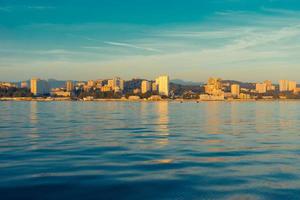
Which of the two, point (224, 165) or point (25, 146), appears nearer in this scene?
point (224, 165)

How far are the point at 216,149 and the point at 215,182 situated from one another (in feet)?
34.6

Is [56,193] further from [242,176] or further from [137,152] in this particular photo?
[137,152]

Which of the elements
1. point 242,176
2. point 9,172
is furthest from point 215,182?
point 9,172

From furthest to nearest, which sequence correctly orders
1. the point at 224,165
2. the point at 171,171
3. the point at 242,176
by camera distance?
the point at 224,165
the point at 171,171
the point at 242,176

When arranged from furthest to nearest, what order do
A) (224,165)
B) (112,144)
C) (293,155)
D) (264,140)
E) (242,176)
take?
(264,140) → (112,144) → (293,155) → (224,165) → (242,176)

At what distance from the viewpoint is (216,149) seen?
88.4 feet

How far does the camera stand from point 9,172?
18312 millimetres

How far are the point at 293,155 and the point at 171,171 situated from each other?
8638 mm

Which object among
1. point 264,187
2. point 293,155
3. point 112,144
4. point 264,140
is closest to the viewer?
point 264,187

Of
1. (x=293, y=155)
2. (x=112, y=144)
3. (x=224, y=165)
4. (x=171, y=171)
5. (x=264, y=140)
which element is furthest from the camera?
(x=264, y=140)

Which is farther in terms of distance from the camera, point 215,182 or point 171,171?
point 171,171

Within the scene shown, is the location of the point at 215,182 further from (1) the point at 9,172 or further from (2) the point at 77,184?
(1) the point at 9,172

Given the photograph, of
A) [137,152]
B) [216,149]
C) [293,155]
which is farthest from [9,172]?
[293,155]

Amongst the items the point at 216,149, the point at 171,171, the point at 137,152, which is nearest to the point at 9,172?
the point at 171,171
